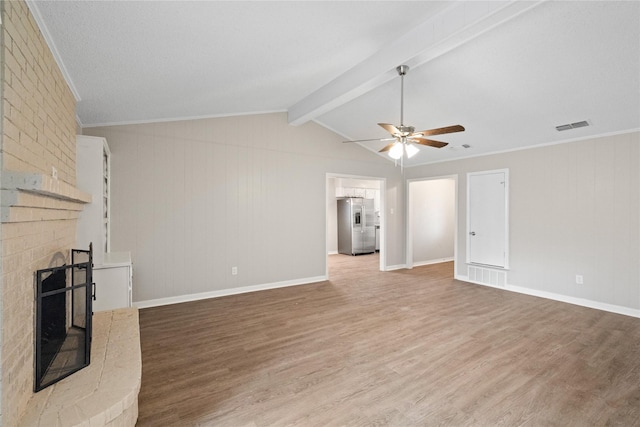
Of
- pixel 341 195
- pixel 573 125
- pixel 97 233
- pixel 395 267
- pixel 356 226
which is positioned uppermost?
pixel 573 125

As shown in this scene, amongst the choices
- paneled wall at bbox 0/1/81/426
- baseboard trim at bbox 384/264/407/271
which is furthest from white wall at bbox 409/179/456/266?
paneled wall at bbox 0/1/81/426

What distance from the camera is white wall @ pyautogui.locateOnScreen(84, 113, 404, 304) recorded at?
429 centimetres

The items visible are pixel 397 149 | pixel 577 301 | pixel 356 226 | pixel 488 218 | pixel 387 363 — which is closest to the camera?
pixel 387 363

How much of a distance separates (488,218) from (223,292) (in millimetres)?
4952

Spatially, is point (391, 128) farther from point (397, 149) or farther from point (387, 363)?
point (387, 363)

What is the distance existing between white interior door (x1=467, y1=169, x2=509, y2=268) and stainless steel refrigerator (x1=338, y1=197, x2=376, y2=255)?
3.80 m

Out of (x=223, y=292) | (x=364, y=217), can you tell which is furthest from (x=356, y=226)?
(x=223, y=292)

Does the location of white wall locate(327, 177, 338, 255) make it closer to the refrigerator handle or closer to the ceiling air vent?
the refrigerator handle

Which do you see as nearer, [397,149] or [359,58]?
[397,149]

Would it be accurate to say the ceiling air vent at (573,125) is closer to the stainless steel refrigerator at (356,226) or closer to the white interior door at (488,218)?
the white interior door at (488,218)

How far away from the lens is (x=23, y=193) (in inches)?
54.9

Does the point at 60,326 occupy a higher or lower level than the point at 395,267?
higher

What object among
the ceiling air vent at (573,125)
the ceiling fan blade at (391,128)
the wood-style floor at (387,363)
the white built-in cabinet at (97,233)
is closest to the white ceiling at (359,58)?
the ceiling air vent at (573,125)

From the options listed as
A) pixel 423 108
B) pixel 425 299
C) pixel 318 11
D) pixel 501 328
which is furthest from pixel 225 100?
pixel 501 328
